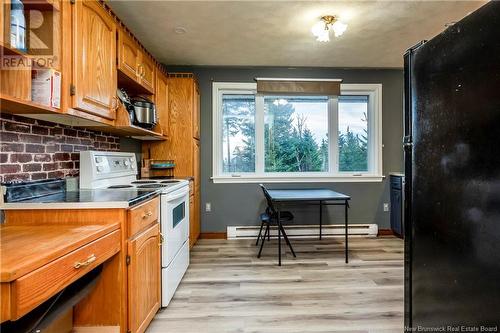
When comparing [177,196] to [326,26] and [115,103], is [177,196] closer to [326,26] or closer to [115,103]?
[115,103]

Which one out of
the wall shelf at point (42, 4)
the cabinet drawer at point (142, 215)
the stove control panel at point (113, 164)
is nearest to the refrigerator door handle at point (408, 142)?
the cabinet drawer at point (142, 215)

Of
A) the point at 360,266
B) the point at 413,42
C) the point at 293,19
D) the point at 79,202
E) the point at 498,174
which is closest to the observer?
the point at 498,174

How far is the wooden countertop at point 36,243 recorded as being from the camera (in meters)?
0.83

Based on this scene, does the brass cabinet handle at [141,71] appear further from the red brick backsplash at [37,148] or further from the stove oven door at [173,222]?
the stove oven door at [173,222]

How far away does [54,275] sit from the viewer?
3.11 feet

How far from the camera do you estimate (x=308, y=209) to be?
12.5 ft

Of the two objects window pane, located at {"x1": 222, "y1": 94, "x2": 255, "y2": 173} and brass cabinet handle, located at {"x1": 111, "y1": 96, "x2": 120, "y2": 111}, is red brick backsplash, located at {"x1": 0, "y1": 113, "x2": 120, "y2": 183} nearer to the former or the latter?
brass cabinet handle, located at {"x1": 111, "y1": 96, "x2": 120, "y2": 111}

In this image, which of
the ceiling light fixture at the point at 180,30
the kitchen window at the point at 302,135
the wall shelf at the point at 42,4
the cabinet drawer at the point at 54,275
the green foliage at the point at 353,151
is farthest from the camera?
the green foliage at the point at 353,151

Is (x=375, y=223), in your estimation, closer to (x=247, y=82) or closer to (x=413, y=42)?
(x=413, y=42)

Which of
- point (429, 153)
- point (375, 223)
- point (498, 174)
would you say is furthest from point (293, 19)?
point (375, 223)

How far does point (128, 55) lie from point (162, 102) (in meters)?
0.88

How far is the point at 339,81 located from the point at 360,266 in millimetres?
2404

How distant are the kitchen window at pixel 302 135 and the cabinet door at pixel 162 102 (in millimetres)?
852

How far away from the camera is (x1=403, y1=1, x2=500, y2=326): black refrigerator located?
0.84 m
